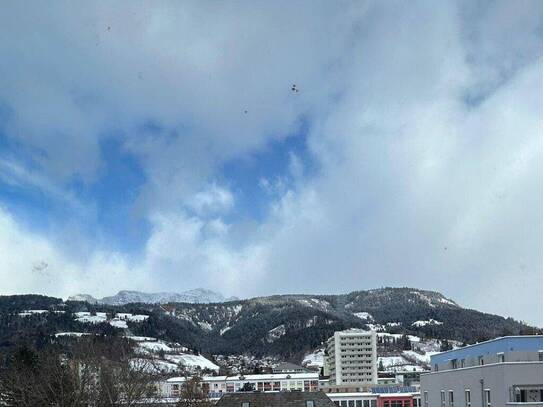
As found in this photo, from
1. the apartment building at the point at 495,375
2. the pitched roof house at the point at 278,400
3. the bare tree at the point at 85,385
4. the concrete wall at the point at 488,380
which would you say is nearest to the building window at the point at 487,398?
the apartment building at the point at 495,375

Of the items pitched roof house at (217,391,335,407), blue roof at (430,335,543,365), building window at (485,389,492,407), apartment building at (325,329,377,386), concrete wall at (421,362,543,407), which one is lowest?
pitched roof house at (217,391,335,407)

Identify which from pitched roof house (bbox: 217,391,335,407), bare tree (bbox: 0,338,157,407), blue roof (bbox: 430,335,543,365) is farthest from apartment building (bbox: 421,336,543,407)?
bare tree (bbox: 0,338,157,407)

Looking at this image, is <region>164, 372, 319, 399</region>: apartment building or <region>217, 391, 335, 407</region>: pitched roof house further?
<region>164, 372, 319, 399</region>: apartment building

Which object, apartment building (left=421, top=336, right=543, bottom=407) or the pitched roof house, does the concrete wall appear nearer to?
apartment building (left=421, top=336, right=543, bottom=407)

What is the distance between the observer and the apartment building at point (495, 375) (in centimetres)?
3962

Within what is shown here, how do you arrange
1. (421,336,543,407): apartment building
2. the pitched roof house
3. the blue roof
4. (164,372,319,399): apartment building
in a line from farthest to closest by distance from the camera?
(164,372,319,399): apartment building → the pitched roof house → the blue roof → (421,336,543,407): apartment building

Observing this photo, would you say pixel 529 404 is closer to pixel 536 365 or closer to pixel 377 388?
pixel 536 365

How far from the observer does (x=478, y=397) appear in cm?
4447

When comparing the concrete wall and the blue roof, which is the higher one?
the blue roof

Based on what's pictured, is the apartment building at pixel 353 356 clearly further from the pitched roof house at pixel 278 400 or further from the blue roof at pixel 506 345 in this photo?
the blue roof at pixel 506 345

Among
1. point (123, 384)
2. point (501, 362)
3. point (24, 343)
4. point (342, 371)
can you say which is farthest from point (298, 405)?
point (342, 371)

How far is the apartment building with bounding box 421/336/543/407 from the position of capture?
3962 cm

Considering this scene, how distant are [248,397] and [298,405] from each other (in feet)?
19.1

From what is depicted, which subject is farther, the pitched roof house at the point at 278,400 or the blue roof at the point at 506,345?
the pitched roof house at the point at 278,400
